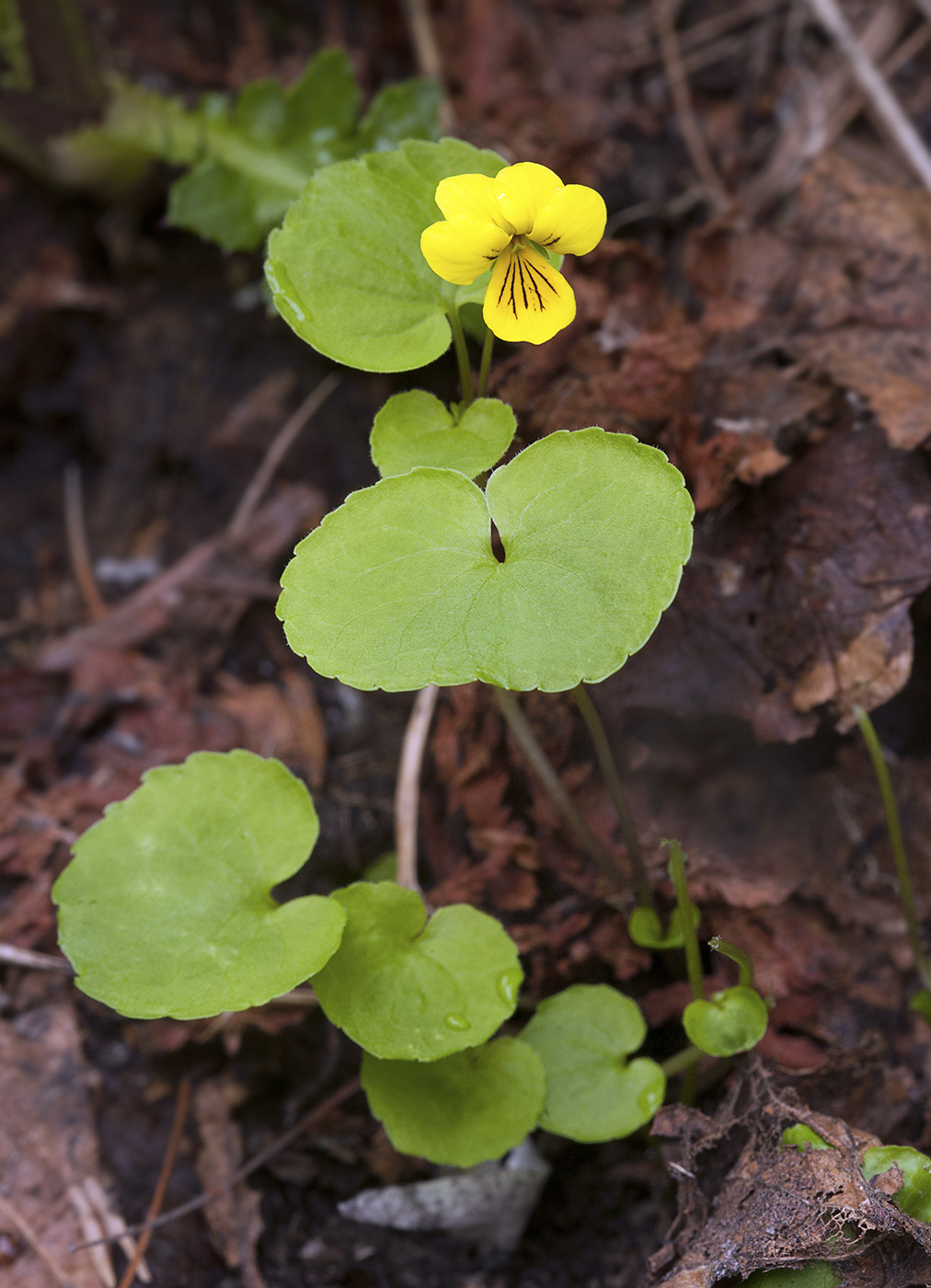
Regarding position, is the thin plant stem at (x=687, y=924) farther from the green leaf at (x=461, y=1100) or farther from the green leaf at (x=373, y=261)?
the green leaf at (x=373, y=261)

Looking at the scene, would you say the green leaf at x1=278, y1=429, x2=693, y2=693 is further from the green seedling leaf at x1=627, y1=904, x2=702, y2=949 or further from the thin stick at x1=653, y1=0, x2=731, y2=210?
the thin stick at x1=653, y1=0, x2=731, y2=210

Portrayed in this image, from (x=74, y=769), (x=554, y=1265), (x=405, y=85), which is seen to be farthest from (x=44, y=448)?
(x=554, y=1265)

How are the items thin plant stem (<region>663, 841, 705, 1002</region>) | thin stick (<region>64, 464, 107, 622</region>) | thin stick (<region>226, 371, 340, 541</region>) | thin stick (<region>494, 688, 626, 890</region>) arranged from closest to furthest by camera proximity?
thin plant stem (<region>663, 841, 705, 1002</region>), thin stick (<region>494, 688, 626, 890</region>), thin stick (<region>226, 371, 340, 541</region>), thin stick (<region>64, 464, 107, 622</region>)

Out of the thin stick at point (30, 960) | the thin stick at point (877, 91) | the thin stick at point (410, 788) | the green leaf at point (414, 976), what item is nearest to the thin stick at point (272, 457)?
the thin stick at point (410, 788)

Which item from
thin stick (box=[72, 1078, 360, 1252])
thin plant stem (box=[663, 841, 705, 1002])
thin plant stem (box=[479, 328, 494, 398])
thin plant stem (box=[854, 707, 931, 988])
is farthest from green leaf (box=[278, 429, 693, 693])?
thin stick (box=[72, 1078, 360, 1252])

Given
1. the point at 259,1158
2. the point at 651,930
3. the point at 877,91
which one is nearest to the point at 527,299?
the point at 651,930

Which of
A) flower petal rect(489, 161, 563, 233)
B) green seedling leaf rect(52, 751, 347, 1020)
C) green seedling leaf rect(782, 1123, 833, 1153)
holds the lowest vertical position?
green seedling leaf rect(782, 1123, 833, 1153)

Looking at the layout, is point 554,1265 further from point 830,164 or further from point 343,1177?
point 830,164
